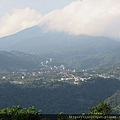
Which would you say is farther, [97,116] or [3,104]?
[3,104]

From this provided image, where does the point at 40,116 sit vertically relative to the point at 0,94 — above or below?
below

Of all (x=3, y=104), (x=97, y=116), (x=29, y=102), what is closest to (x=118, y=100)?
(x=29, y=102)

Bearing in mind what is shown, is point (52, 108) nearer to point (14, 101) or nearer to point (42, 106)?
point (42, 106)

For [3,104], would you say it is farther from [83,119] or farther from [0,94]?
[83,119]

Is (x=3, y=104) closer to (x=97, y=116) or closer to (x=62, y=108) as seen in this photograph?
(x=62, y=108)

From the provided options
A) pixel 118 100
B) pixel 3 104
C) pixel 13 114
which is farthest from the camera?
pixel 118 100

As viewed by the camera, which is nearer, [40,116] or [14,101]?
[40,116]

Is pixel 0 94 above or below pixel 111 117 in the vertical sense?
above

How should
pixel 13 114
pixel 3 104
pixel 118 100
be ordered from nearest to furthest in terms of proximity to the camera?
pixel 13 114 → pixel 3 104 → pixel 118 100

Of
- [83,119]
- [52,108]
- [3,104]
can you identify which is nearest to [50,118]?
[83,119]
